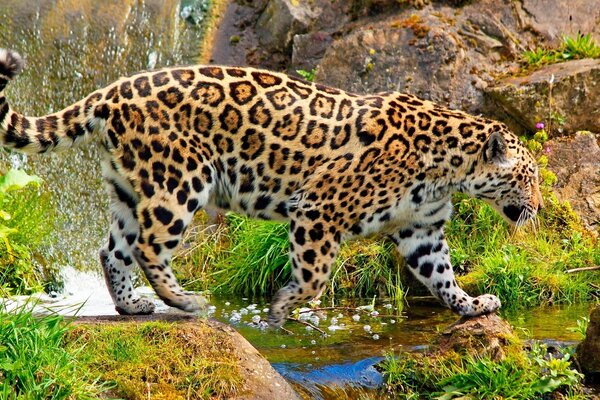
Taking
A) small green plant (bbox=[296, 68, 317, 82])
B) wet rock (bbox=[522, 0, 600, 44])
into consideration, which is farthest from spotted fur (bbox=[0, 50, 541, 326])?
wet rock (bbox=[522, 0, 600, 44])

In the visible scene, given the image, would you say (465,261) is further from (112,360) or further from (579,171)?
(112,360)

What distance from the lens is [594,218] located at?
457 inches

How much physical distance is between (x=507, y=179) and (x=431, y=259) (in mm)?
917

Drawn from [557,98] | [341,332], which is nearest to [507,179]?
[341,332]

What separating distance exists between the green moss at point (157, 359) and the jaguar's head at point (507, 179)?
2627mm

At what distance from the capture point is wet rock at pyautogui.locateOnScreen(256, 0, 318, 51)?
14320mm

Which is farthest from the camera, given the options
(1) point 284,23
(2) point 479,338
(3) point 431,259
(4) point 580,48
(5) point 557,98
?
(1) point 284,23

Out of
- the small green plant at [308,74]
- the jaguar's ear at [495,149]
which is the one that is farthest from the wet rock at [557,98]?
the jaguar's ear at [495,149]

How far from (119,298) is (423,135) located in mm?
2757

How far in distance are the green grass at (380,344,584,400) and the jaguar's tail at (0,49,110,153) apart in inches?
116

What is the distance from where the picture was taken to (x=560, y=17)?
13734 millimetres

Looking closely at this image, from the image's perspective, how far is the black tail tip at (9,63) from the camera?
274 inches

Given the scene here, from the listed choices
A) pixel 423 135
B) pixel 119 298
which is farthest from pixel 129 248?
pixel 423 135

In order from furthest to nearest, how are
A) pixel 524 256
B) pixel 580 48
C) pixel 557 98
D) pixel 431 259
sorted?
pixel 580 48, pixel 557 98, pixel 524 256, pixel 431 259
